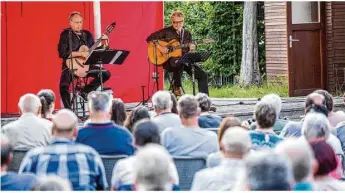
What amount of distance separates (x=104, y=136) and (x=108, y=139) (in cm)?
4

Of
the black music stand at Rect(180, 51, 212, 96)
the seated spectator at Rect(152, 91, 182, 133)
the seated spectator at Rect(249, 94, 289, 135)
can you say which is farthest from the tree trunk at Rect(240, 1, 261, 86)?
the seated spectator at Rect(152, 91, 182, 133)

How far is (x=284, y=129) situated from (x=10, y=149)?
8.07 feet

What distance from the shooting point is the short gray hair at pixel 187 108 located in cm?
545

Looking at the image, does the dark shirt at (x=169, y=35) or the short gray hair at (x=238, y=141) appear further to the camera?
the dark shirt at (x=169, y=35)

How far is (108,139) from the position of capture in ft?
16.9

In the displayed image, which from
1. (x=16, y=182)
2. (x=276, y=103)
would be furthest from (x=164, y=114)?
(x=16, y=182)

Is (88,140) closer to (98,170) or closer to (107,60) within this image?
(98,170)

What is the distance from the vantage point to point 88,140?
17.0 feet

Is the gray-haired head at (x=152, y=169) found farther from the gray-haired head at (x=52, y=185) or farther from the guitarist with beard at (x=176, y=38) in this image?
the guitarist with beard at (x=176, y=38)

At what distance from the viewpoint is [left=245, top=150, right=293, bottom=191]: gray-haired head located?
3133 millimetres

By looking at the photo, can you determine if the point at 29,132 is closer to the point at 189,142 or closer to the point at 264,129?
the point at 189,142

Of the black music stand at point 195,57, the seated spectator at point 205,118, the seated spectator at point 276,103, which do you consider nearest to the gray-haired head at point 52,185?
the seated spectator at point 276,103

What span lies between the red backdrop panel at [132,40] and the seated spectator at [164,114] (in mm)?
5562

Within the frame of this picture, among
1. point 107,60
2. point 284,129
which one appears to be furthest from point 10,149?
point 107,60
